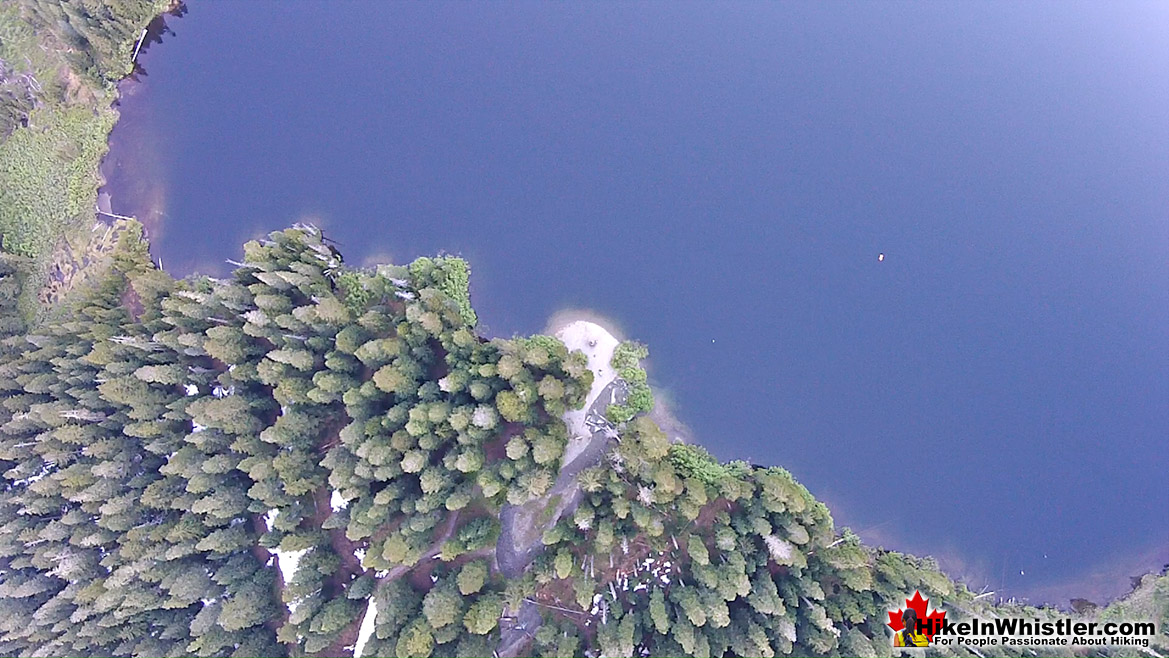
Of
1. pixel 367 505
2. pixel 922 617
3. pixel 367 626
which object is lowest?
pixel 367 626

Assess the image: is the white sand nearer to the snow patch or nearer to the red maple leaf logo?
the snow patch

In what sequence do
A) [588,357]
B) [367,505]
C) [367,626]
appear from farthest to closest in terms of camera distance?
[588,357], [367,626], [367,505]

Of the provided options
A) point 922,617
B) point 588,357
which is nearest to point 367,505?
point 588,357

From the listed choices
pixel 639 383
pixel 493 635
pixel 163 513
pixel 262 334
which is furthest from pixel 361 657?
pixel 639 383

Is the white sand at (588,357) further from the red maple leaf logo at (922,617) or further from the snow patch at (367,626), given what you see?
the red maple leaf logo at (922,617)

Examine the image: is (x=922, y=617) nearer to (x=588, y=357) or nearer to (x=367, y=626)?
(x=588, y=357)

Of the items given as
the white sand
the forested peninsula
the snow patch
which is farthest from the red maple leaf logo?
the snow patch

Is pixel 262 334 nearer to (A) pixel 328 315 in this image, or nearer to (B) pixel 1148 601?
(A) pixel 328 315
